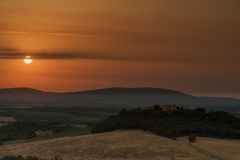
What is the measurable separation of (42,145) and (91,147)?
309 inches

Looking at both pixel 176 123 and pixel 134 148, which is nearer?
pixel 134 148

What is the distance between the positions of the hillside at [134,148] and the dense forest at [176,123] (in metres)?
2.68

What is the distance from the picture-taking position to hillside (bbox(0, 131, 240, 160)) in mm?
48031

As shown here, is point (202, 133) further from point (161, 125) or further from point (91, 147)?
point (91, 147)

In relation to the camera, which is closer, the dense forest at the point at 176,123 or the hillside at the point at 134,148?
the hillside at the point at 134,148

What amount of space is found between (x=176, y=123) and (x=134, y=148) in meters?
15.9

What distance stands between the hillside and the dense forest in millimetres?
2684

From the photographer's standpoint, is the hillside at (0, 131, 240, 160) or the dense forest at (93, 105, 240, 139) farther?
the dense forest at (93, 105, 240, 139)

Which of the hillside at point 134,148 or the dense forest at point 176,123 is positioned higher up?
the dense forest at point 176,123

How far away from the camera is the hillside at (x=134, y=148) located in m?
48.0

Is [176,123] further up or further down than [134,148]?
further up

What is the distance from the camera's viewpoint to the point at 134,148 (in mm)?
53125

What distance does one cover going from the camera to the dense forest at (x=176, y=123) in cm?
6344

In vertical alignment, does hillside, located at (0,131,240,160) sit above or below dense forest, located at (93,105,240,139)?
below
